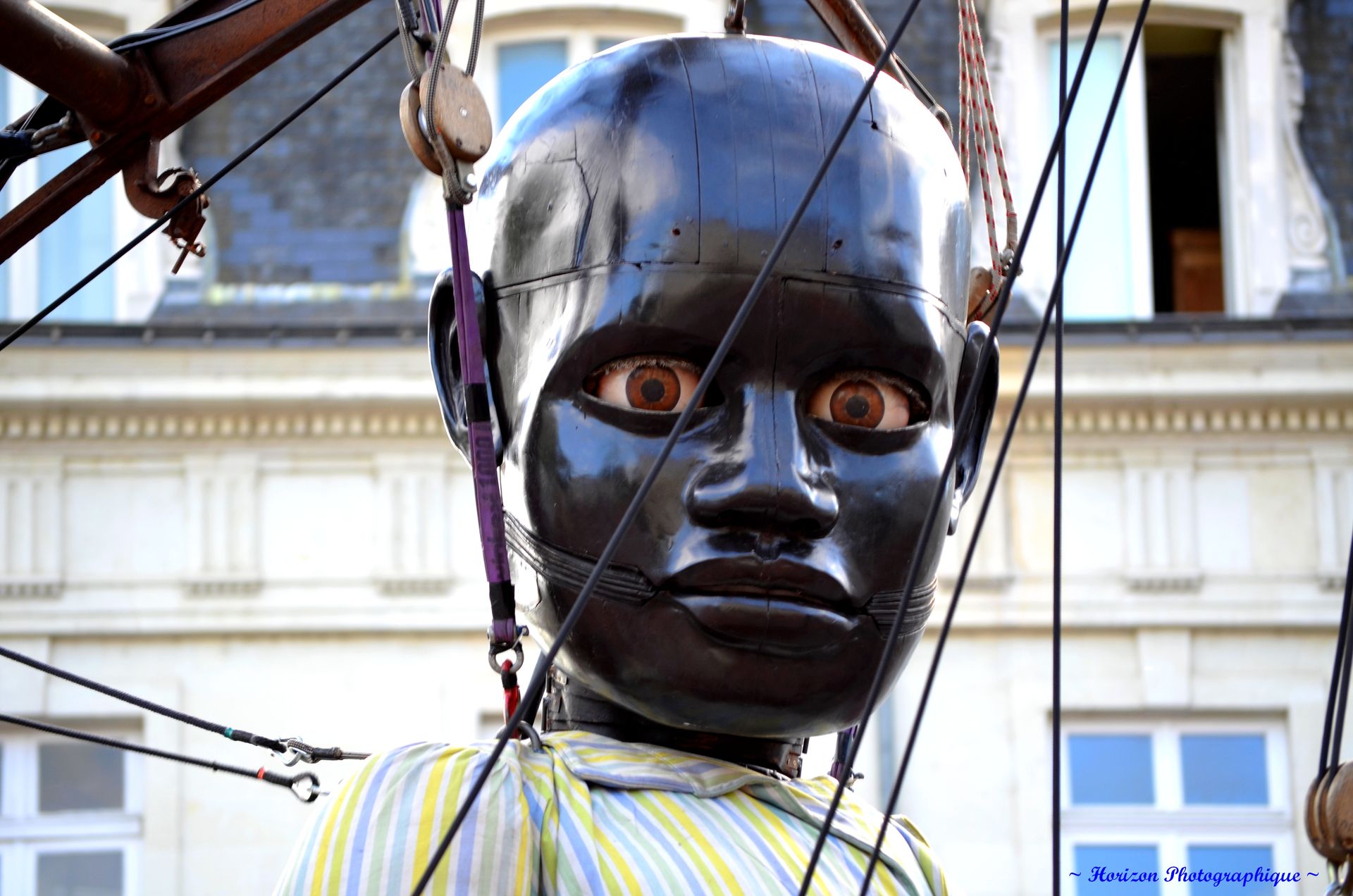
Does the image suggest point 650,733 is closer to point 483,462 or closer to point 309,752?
point 483,462

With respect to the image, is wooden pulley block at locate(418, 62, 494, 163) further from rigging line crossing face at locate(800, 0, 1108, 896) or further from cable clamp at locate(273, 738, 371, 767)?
cable clamp at locate(273, 738, 371, 767)

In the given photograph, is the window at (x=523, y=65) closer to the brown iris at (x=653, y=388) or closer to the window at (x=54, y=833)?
the window at (x=54, y=833)

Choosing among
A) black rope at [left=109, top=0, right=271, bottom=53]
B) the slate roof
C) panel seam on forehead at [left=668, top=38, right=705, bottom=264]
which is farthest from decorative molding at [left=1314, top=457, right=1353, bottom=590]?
panel seam on forehead at [left=668, top=38, right=705, bottom=264]

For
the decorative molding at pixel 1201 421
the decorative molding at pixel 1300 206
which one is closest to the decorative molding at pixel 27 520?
the decorative molding at pixel 1201 421

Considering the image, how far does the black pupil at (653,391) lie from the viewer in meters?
2.67

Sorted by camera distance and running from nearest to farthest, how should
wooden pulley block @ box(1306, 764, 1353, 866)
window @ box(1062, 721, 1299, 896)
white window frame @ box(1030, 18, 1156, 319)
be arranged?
wooden pulley block @ box(1306, 764, 1353, 866) < window @ box(1062, 721, 1299, 896) < white window frame @ box(1030, 18, 1156, 319)

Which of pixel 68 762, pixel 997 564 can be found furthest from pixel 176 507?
pixel 997 564

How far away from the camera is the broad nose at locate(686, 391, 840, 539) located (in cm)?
258

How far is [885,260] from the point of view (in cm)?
274

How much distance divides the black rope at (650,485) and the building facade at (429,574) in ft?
25.1

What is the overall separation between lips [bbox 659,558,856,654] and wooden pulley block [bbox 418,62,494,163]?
56cm

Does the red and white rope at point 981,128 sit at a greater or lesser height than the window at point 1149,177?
lesser

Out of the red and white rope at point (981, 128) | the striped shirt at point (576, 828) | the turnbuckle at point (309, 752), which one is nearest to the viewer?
the striped shirt at point (576, 828)

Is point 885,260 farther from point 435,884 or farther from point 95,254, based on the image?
point 95,254
